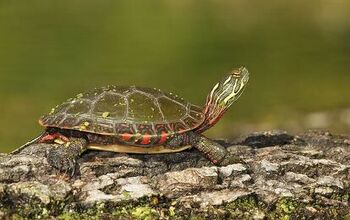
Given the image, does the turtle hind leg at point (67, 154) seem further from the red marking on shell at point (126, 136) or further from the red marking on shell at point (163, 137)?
the red marking on shell at point (163, 137)

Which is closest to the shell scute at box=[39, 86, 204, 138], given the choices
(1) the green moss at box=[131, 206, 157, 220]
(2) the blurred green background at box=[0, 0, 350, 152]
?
(1) the green moss at box=[131, 206, 157, 220]

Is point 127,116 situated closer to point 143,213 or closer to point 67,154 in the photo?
point 67,154

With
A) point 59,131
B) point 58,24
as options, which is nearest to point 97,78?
point 58,24

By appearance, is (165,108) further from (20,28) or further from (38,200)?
(20,28)

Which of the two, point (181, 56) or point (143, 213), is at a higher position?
point (181, 56)

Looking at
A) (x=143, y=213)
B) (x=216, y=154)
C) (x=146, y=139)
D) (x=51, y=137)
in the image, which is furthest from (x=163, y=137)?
(x=51, y=137)

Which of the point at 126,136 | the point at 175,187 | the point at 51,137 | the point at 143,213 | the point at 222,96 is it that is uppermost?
the point at 222,96
